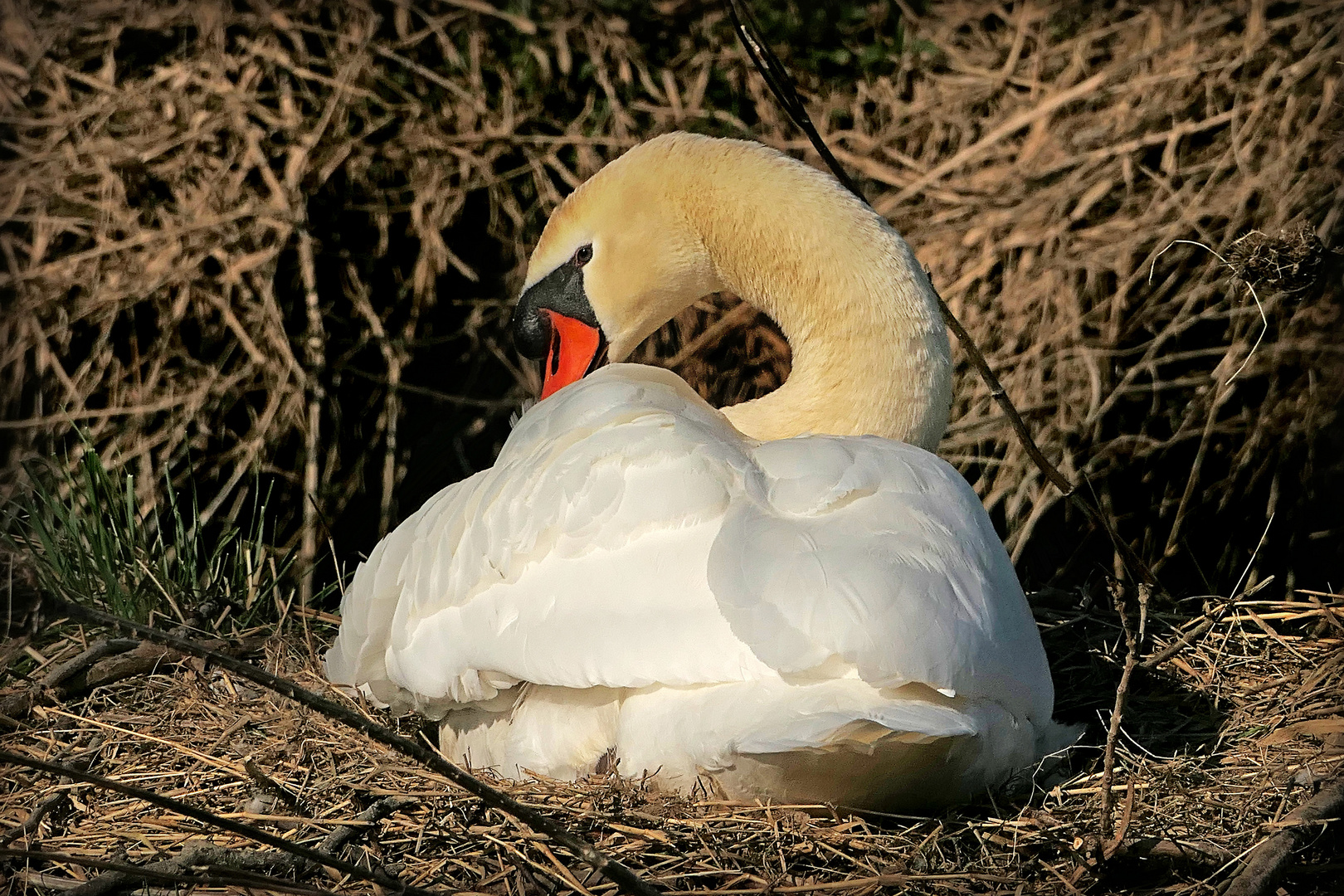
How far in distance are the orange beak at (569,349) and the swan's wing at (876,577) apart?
79 centimetres

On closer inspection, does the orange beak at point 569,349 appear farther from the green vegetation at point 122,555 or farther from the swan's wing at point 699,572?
the green vegetation at point 122,555

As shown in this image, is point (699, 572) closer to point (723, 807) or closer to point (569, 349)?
point (723, 807)

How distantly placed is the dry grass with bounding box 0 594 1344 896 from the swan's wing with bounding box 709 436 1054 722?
233 mm

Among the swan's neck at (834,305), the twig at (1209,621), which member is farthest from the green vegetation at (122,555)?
the twig at (1209,621)

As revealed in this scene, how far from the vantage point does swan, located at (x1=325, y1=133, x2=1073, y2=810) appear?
1635 mm

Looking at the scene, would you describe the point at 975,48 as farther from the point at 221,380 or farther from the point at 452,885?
the point at 452,885

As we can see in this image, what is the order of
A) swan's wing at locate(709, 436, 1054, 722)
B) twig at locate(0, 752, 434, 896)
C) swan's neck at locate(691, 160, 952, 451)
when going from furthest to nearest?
swan's neck at locate(691, 160, 952, 451)
swan's wing at locate(709, 436, 1054, 722)
twig at locate(0, 752, 434, 896)

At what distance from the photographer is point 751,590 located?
165cm

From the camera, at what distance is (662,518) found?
1810mm

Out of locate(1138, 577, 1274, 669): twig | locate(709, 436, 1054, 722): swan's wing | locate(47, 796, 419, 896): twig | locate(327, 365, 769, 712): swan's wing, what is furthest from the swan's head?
locate(1138, 577, 1274, 669): twig

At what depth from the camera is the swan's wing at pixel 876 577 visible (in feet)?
5.27

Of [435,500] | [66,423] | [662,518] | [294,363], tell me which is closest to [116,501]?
[66,423]

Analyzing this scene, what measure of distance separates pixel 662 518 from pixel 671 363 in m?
1.81

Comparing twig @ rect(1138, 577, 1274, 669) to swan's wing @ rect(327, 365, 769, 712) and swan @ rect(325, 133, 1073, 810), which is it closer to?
swan @ rect(325, 133, 1073, 810)
